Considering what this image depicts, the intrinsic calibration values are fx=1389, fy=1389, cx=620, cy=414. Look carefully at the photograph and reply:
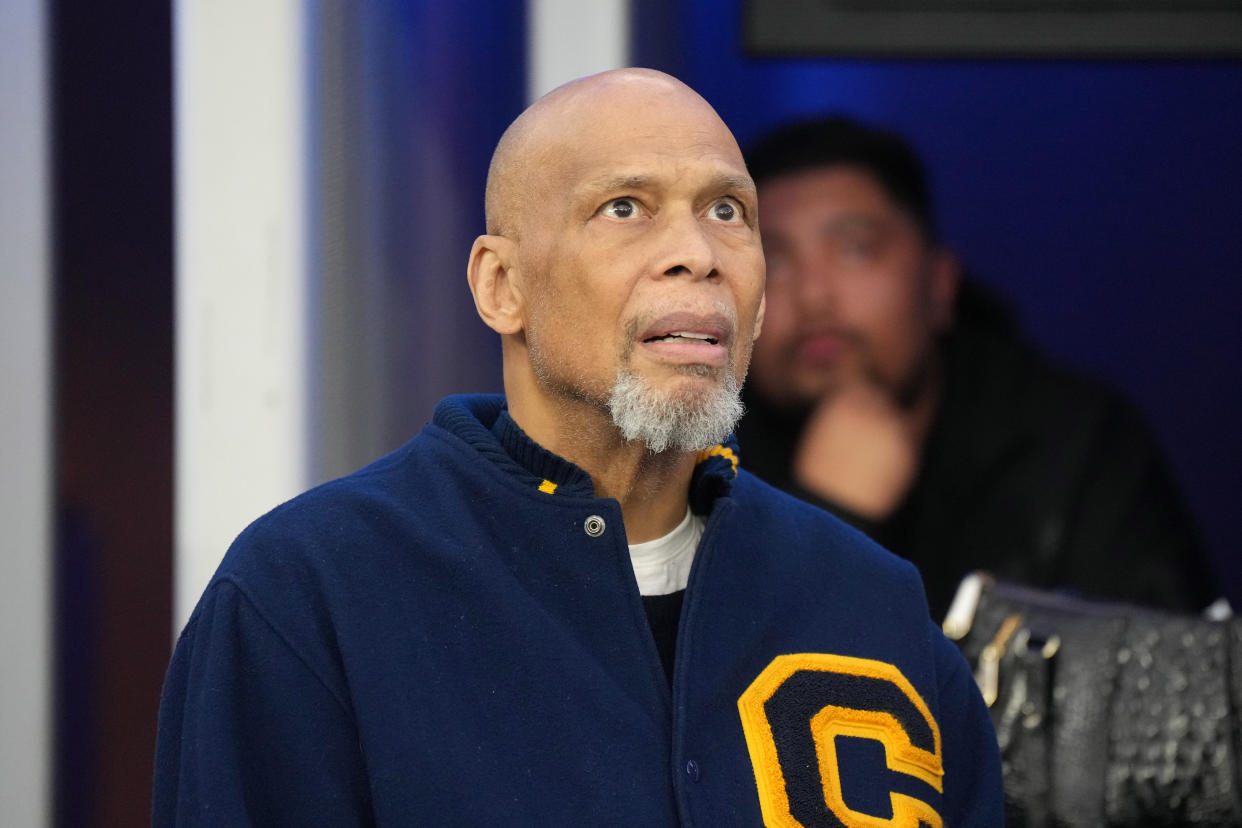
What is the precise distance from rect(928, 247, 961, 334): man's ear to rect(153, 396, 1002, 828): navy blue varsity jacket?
143 centimetres

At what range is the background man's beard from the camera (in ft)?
4.08

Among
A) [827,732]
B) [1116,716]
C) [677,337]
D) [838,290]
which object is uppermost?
[677,337]

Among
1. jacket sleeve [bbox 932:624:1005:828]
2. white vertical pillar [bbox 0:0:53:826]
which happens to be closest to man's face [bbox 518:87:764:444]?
jacket sleeve [bbox 932:624:1005:828]

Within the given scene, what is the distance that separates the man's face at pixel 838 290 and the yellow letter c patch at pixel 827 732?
4.52 feet

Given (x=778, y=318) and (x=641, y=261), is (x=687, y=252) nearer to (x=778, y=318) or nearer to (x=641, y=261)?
(x=641, y=261)

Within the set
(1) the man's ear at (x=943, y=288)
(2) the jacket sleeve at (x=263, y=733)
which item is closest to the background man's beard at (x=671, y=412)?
(2) the jacket sleeve at (x=263, y=733)

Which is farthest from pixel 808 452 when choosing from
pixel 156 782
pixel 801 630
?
pixel 156 782

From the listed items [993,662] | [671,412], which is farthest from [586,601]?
[993,662]

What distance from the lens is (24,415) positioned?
186 centimetres

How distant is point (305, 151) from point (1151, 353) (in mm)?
1717

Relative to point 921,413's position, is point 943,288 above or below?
above

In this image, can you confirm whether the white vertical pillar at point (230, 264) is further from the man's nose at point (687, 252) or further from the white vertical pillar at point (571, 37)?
the man's nose at point (687, 252)

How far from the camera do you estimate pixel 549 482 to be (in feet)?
4.28

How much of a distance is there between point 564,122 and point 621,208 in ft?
0.36
